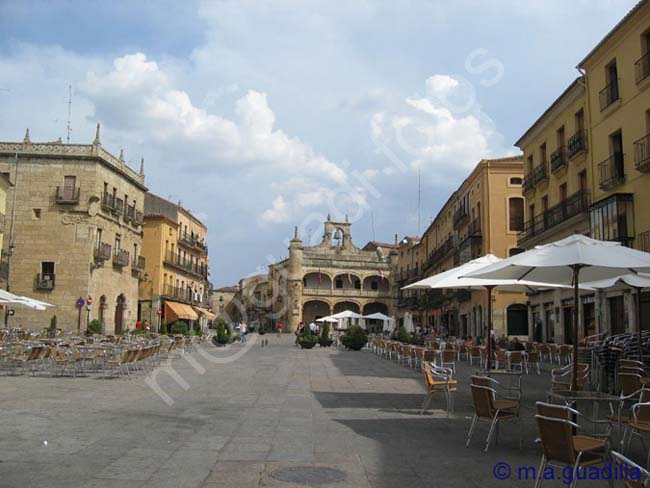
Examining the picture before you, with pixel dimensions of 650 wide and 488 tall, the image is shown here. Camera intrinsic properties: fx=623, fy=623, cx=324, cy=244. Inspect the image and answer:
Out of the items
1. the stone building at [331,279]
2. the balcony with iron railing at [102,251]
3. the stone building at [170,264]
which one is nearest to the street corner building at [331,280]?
the stone building at [331,279]

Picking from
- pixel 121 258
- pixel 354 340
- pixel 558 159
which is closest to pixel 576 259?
pixel 558 159

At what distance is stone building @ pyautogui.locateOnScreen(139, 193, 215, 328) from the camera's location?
48094mm

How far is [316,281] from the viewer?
238 ft

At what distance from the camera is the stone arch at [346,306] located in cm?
7259

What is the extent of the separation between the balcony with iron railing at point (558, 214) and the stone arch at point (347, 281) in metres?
43.6

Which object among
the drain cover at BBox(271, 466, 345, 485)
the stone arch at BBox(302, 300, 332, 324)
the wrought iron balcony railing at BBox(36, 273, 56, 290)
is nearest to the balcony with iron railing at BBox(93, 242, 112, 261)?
the wrought iron balcony railing at BBox(36, 273, 56, 290)

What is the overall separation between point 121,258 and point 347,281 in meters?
38.8

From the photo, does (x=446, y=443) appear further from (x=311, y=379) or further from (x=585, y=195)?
(x=585, y=195)

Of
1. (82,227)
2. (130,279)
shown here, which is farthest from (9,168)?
(130,279)

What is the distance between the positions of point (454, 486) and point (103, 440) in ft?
13.5

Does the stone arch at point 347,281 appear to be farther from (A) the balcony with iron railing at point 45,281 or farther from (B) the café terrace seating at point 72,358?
(B) the café terrace seating at point 72,358

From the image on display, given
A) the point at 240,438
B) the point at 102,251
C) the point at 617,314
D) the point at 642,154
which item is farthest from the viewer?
the point at 102,251

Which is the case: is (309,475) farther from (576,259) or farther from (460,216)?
(460,216)

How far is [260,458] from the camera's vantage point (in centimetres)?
643
